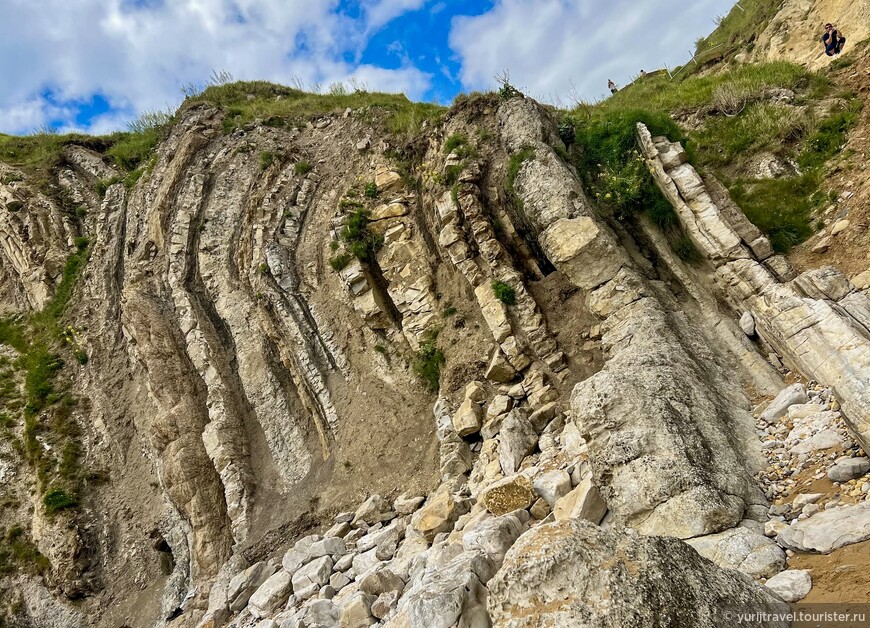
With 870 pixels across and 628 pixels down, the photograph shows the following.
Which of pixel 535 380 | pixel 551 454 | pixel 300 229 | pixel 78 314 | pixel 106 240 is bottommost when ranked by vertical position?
pixel 551 454

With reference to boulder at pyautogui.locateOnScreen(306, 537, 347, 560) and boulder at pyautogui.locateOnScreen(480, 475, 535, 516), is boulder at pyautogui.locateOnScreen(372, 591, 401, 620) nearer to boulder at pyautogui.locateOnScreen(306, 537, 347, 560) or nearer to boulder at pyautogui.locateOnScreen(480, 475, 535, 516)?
boulder at pyautogui.locateOnScreen(480, 475, 535, 516)

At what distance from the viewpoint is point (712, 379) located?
314 inches

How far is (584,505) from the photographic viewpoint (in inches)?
248

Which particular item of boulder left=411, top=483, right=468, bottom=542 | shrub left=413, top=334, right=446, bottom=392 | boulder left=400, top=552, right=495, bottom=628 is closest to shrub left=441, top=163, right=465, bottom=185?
shrub left=413, top=334, right=446, bottom=392

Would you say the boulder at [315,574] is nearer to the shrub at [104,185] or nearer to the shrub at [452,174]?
the shrub at [452,174]

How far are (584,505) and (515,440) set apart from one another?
2893mm

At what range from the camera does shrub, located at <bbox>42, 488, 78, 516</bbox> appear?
13812mm

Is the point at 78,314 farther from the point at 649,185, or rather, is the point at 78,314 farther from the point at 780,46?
the point at 780,46

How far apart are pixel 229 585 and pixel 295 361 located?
5.82 meters

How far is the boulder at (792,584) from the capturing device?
416cm

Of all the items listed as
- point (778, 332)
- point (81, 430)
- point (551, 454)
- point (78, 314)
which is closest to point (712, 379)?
point (778, 332)

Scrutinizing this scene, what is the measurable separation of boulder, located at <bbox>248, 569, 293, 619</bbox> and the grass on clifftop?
35.5 ft

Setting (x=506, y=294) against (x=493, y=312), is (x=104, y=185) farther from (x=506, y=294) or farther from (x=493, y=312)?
(x=506, y=294)

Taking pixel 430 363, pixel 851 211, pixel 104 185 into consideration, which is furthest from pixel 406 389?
pixel 104 185
